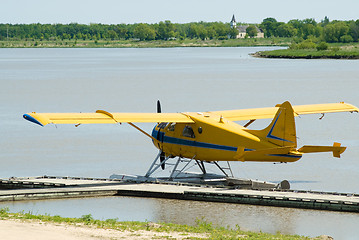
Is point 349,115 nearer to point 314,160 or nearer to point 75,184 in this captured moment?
point 314,160

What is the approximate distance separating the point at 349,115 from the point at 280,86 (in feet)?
78.7

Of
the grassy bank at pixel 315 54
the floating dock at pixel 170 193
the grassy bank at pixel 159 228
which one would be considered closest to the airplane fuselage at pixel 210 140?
the floating dock at pixel 170 193

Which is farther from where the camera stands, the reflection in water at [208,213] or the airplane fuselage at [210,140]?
the airplane fuselage at [210,140]

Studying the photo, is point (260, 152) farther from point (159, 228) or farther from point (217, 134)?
point (159, 228)

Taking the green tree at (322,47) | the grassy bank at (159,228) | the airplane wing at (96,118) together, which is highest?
the airplane wing at (96,118)

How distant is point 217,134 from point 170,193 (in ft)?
6.14

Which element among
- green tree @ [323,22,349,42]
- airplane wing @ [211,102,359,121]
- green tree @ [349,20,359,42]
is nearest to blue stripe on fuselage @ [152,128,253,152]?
airplane wing @ [211,102,359,121]

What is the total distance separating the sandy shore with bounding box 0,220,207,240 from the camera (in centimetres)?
1151

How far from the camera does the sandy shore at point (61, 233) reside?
37.8 ft

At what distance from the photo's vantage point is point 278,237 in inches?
500

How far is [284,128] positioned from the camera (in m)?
16.6

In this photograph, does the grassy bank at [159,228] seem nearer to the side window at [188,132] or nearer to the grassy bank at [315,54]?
the side window at [188,132]

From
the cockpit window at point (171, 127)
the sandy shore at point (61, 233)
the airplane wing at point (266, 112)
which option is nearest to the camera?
the sandy shore at point (61, 233)

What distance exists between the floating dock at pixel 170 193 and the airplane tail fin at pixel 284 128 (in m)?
1.22
